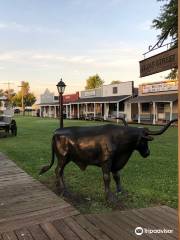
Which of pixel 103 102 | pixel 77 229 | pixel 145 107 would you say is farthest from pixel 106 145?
pixel 103 102

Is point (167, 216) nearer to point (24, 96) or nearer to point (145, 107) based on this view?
point (145, 107)

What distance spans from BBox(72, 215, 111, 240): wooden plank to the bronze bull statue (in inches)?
31.7

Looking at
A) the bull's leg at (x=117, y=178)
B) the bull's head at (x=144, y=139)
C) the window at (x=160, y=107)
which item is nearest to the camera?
the bull's head at (x=144, y=139)

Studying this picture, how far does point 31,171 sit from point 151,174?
9.86ft

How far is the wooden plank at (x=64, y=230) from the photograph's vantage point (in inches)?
146

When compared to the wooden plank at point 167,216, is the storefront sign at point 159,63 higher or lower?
higher

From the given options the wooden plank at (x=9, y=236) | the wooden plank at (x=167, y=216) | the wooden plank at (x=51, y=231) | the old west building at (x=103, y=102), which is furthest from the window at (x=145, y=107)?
the wooden plank at (x=9, y=236)

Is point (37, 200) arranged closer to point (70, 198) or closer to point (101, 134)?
point (70, 198)

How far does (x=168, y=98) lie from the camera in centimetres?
2806

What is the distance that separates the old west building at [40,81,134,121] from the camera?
1428 inches

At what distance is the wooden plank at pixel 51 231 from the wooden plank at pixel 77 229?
217mm

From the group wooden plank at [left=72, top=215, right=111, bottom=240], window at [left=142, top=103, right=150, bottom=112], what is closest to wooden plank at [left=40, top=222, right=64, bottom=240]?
wooden plank at [left=72, top=215, right=111, bottom=240]

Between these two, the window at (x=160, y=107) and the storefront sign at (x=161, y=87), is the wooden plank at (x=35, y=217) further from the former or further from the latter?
the window at (x=160, y=107)

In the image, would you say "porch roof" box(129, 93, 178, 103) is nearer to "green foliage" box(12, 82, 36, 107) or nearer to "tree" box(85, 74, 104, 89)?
"tree" box(85, 74, 104, 89)
